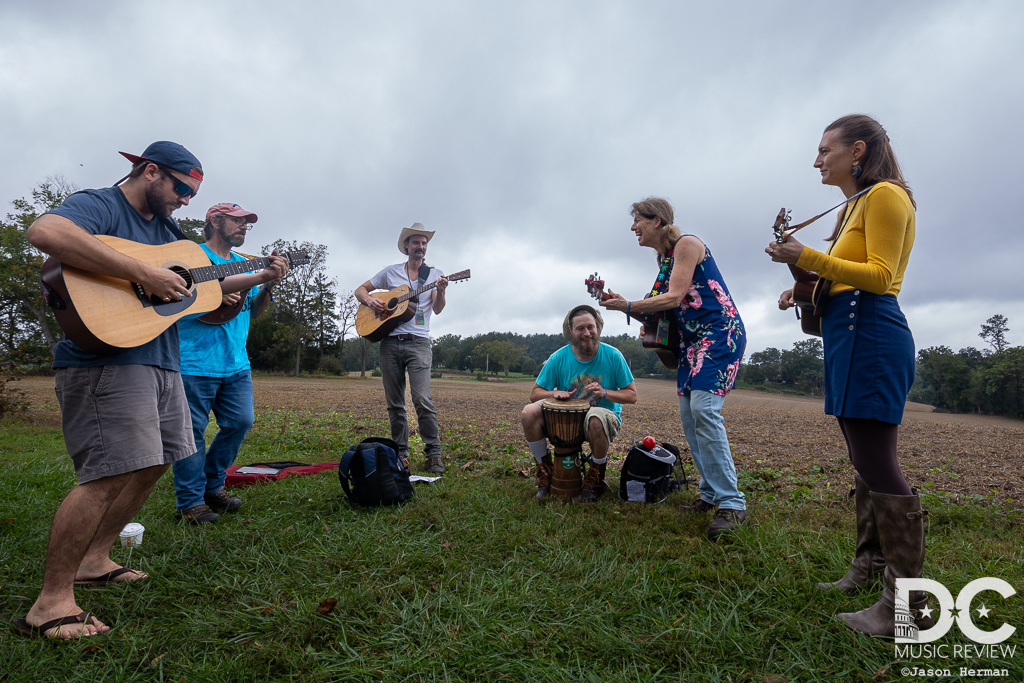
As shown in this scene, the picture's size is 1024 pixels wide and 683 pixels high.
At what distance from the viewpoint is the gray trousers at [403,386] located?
18.4ft

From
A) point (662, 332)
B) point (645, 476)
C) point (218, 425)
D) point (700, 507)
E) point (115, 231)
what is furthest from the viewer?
point (645, 476)

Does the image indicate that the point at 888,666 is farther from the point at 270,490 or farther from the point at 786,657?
the point at 270,490

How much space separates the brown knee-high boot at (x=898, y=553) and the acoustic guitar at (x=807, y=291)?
0.89 meters

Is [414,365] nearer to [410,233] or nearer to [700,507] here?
[410,233]

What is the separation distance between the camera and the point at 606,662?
78.8 inches

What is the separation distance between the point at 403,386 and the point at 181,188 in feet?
10.8

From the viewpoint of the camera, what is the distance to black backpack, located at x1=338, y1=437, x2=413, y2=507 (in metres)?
3.91

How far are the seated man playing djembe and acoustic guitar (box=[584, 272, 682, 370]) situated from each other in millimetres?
774

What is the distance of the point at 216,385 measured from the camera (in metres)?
3.97

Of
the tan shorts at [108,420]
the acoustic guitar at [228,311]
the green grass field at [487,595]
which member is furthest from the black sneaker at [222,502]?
the tan shorts at [108,420]

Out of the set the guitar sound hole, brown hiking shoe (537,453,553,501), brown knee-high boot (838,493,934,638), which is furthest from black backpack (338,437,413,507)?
brown knee-high boot (838,493,934,638)

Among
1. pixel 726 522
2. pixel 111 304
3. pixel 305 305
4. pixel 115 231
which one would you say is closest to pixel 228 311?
pixel 115 231

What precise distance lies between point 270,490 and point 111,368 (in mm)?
2438

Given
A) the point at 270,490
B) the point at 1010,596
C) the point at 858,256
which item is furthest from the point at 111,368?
the point at 1010,596
